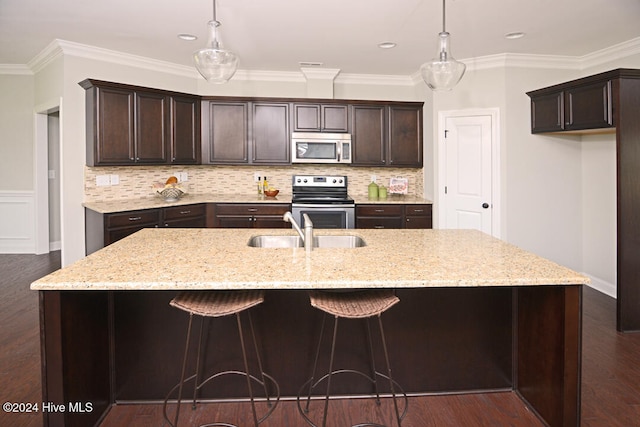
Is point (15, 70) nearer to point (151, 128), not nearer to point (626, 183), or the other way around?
point (151, 128)

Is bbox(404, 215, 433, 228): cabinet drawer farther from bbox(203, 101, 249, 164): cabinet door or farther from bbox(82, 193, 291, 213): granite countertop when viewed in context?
bbox(203, 101, 249, 164): cabinet door

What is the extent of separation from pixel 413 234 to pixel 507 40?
8.12 ft

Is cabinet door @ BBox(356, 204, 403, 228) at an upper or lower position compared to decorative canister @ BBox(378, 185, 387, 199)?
lower

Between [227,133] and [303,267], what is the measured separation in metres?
3.86

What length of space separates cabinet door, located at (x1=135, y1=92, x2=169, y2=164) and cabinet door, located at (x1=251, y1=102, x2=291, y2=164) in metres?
1.04

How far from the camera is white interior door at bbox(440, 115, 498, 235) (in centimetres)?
507

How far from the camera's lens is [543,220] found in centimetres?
508

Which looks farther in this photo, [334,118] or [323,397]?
[334,118]

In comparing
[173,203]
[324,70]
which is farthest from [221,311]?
[324,70]

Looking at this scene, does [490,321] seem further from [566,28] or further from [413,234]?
[566,28]

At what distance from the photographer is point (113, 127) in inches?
186

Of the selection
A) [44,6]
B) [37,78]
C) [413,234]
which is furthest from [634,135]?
[37,78]

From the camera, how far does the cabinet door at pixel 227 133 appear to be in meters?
5.66

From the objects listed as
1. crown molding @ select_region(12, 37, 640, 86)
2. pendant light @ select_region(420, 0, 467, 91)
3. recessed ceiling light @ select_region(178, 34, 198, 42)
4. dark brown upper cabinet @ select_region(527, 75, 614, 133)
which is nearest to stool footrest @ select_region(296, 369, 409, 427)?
pendant light @ select_region(420, 0, 467, 91)
